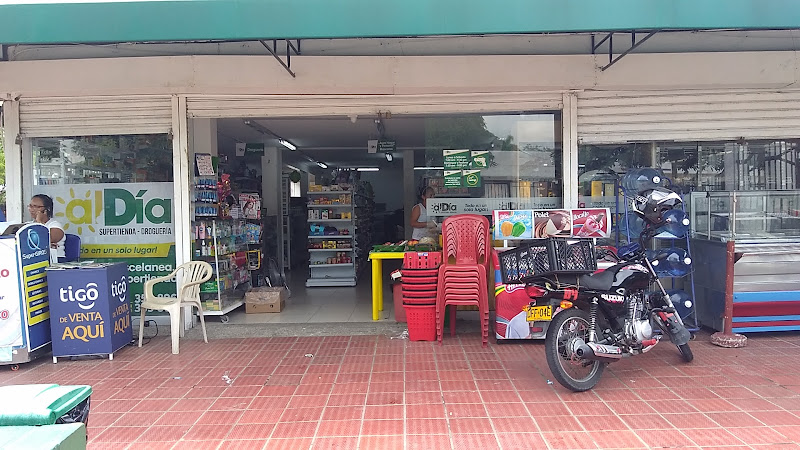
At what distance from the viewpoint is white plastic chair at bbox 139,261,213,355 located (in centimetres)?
496

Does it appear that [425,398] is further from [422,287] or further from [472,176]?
[472,176]

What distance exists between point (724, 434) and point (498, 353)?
6.41 feet

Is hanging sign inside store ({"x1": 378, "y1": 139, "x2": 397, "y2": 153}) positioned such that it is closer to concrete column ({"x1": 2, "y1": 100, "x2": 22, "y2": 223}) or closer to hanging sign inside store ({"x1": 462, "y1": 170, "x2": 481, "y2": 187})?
hanging sign inside store ({"x1": 462, "y1": 170, "x2": 481, "y2": 187})

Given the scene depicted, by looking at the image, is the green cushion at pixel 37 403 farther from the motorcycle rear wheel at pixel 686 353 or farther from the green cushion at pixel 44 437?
the motorcycle rear wheel at pixel 686 353

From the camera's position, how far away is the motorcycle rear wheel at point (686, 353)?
4277mm

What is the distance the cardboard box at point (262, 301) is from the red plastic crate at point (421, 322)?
7.49 feet

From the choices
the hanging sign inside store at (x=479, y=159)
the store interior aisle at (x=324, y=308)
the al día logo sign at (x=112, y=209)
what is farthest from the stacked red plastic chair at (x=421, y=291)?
the al día logo sign at (x=112, y=209)

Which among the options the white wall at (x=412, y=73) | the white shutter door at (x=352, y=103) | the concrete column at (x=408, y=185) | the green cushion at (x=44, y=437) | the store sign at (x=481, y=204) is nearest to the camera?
the green cushion at (x=44, y=437)

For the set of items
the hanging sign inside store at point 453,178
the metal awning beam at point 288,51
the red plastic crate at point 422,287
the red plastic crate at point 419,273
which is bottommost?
the red plastic crate at point 422,287

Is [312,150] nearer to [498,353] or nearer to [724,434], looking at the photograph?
[498,353]

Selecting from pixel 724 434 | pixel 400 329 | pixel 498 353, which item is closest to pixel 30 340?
pixel 400 329

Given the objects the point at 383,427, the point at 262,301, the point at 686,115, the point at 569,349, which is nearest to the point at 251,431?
the point at 383,427

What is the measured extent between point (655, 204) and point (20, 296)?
5728 millimetres

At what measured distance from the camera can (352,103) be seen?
569cm
